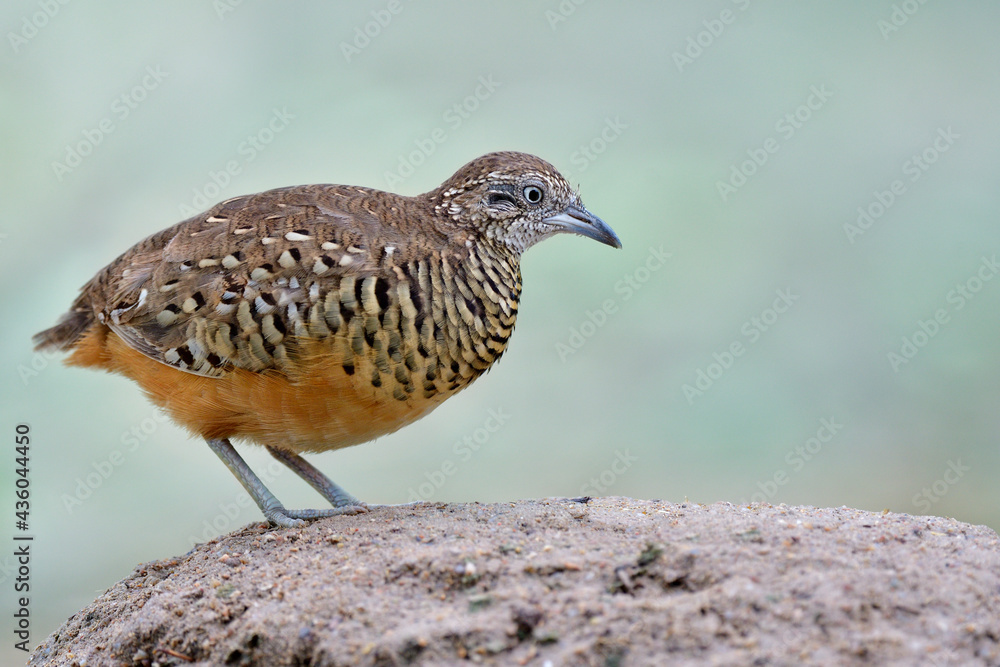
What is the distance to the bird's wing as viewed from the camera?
433 cm

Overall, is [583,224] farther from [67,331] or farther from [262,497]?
[67,331]

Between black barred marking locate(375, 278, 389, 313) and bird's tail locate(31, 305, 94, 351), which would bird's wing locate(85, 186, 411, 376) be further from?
bird's tail locate(31, 305, 94, 351)

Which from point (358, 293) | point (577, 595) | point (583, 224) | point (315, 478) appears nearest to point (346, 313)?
point (358, 293)

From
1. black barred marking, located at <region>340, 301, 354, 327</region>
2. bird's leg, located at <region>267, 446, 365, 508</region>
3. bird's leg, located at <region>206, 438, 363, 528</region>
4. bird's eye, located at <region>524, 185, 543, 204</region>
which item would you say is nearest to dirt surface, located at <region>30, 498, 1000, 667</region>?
bird's leg, located at <region>206, 438, 363, 528</region>

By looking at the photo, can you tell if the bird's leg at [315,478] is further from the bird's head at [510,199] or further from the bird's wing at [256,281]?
the bird's head at [510,199]

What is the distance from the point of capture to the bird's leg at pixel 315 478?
201 inches

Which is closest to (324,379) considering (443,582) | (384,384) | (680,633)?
(384,384)

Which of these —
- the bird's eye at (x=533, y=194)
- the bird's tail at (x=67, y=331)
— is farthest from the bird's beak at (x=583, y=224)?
the bird's tail at (x=67, y=331)

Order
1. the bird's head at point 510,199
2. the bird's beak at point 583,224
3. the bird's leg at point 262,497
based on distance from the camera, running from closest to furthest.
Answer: the bird's leg at point 262,497
the bird's head at point 510,199
the bird's beak at point 583,224

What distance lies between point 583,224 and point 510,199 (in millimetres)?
421

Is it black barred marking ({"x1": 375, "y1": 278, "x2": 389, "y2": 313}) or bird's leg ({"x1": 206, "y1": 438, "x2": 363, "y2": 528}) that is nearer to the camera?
black barred marking ({"x1": 375, "y1": 278, "x2": 389, "y2": 313})

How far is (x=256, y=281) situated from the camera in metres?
4.39

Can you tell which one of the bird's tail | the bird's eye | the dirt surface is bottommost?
the dirt surface

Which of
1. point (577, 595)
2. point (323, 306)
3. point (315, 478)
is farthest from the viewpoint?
point (315, 478)
